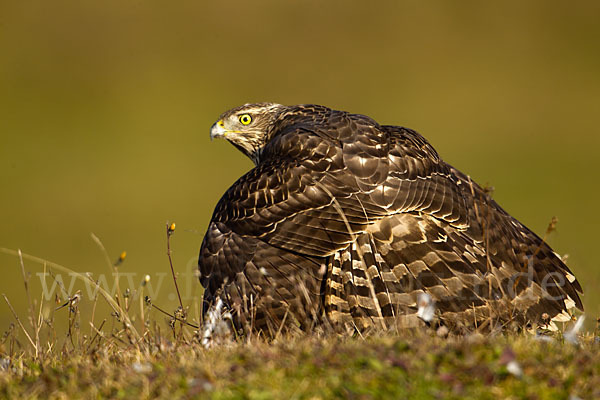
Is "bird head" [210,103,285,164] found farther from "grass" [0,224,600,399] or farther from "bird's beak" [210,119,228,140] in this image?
"grass" [0,224,600,399]

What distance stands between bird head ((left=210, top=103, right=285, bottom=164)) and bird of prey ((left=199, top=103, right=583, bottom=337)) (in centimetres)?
214

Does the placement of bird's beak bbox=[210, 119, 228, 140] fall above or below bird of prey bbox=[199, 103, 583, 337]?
above

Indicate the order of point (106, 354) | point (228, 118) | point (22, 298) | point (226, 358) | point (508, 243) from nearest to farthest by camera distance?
point (226, 358)
point (106, 354)
point (508, 243)
point (228, 118)
point (22, 298)

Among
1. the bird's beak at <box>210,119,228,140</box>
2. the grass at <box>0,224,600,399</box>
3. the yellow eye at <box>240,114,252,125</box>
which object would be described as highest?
the yellow eye at <box>240,114,252,125</box>

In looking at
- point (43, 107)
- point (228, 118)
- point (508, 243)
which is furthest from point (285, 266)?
point (43, 107)

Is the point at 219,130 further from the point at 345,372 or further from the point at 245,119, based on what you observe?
the point at 345,372

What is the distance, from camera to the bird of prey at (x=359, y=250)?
603 cm

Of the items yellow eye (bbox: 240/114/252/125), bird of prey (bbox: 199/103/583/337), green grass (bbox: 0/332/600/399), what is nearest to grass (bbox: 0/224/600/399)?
green grass (bbox: 0/332/600/399)

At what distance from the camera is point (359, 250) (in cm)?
618

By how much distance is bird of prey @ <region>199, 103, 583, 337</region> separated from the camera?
6.03 metres

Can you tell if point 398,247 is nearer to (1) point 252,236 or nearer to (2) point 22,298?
(1) point 252,236

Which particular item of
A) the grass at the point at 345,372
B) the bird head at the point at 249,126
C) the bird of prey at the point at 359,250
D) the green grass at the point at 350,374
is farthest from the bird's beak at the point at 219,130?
the green grass at the point at 350,374

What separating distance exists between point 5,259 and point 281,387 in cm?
2685

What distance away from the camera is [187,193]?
3400cm
